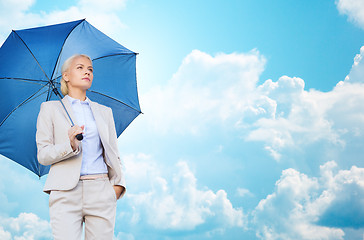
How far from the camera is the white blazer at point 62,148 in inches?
129

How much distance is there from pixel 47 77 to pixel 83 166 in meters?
1.26

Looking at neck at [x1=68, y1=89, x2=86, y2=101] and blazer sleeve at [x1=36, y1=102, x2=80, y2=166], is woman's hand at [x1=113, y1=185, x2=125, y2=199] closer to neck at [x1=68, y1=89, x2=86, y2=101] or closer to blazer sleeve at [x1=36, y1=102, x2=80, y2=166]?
blazer sleeve at [x1=36, y1=102, x2=80, y2=166]

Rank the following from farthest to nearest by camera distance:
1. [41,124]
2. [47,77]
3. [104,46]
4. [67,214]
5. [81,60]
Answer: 1. [104,46]
2. [47,77]
3. [81,60]
4. [41,124]
5. [67,214]

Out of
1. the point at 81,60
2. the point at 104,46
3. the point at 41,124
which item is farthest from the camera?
the point at 104,46

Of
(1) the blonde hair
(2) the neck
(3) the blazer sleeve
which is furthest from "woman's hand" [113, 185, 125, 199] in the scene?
(1) the blonde hair

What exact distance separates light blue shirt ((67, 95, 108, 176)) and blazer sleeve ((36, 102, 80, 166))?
0.19 meters

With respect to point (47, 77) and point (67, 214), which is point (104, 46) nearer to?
point (47, 77)

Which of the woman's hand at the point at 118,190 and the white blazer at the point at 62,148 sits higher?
the white blazer at the point at 62,148

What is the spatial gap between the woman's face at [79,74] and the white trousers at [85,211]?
96 cm

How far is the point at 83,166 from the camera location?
3396mm

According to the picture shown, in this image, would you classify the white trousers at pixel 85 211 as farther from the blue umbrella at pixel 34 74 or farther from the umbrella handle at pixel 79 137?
the blue umbrella at pixel 34 74

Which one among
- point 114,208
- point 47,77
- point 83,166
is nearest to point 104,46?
point 47,77

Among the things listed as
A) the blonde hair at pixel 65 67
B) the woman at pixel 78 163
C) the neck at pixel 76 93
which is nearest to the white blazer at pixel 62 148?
the woman at pixel 78 163

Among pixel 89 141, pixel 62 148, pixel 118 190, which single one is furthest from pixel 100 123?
pixel 118 190
